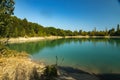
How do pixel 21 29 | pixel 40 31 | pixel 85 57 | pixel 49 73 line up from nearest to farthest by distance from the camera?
pixel 49 73
pixel 85 57
pixel 21 29
pixel 40 31

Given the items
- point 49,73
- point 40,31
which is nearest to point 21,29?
point 40,31

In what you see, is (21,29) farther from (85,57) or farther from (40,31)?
(85,57)

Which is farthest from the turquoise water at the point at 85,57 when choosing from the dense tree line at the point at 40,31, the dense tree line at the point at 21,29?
the dense tree line at the point at 40,31

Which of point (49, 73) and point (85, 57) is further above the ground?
point (49, 73)

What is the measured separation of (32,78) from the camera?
11.6 metres

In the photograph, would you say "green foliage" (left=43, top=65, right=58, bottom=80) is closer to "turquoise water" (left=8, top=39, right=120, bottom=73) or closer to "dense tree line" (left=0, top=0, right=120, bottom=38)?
"dense tree line" (left=0, top=0, right=120, bottom=38)

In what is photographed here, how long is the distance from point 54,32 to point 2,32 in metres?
144

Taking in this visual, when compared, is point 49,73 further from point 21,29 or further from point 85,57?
point 21,29

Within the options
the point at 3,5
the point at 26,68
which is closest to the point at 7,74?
the point at 26,68

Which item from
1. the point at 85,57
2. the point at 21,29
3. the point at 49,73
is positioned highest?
the point at 21,29

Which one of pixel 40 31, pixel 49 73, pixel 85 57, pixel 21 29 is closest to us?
pixel 49 73

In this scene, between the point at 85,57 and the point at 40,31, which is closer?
the point at 85,57

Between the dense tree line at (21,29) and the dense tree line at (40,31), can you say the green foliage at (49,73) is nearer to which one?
the dense tree line at (21,29)

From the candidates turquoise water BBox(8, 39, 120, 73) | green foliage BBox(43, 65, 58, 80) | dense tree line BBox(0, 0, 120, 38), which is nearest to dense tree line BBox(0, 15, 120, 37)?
dense tree line BBox(0, 0, 120, 38)
